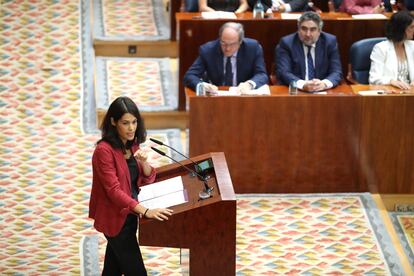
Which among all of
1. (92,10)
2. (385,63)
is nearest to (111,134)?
(385,63)

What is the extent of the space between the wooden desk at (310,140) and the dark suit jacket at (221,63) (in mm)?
336

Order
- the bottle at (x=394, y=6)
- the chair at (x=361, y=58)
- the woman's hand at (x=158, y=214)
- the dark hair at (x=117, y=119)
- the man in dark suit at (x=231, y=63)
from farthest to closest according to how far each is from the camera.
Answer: the bottle at (x=394, y=6) < the chair at (x=361, y=58) < the man in dark suit at (x=231, y=63) < the dark hair at (x=117, y=119) < the woman's hand at (x=158, y=214)

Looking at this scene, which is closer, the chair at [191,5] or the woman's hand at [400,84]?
the woman's hand at [400,84]

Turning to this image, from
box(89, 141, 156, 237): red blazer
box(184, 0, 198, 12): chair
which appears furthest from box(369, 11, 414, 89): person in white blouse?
box(89, 141, 156, 237): red blazer

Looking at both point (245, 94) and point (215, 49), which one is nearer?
point (245, 94)

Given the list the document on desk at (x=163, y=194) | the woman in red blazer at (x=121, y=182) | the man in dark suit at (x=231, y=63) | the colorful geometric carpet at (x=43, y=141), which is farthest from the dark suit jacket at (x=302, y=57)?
the woman in red blazer at (x=121, y=182)

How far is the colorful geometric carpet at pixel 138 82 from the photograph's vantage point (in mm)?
7516

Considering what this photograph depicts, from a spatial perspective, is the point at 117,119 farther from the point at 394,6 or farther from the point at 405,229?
the point at 394,6

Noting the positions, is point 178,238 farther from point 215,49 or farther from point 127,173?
point 215,49

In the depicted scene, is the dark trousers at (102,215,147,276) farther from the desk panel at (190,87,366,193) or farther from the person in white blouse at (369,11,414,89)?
the person in white blouse at (369,11,414,89)

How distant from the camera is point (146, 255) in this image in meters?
5.65

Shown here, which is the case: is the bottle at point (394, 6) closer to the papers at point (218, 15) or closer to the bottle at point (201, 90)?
the papers at point (218, 15)

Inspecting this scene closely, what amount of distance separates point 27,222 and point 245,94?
4.84ft

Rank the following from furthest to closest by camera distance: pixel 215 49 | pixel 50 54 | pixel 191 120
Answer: pixel 50 54, pixel 215 49, pixel 191 120
